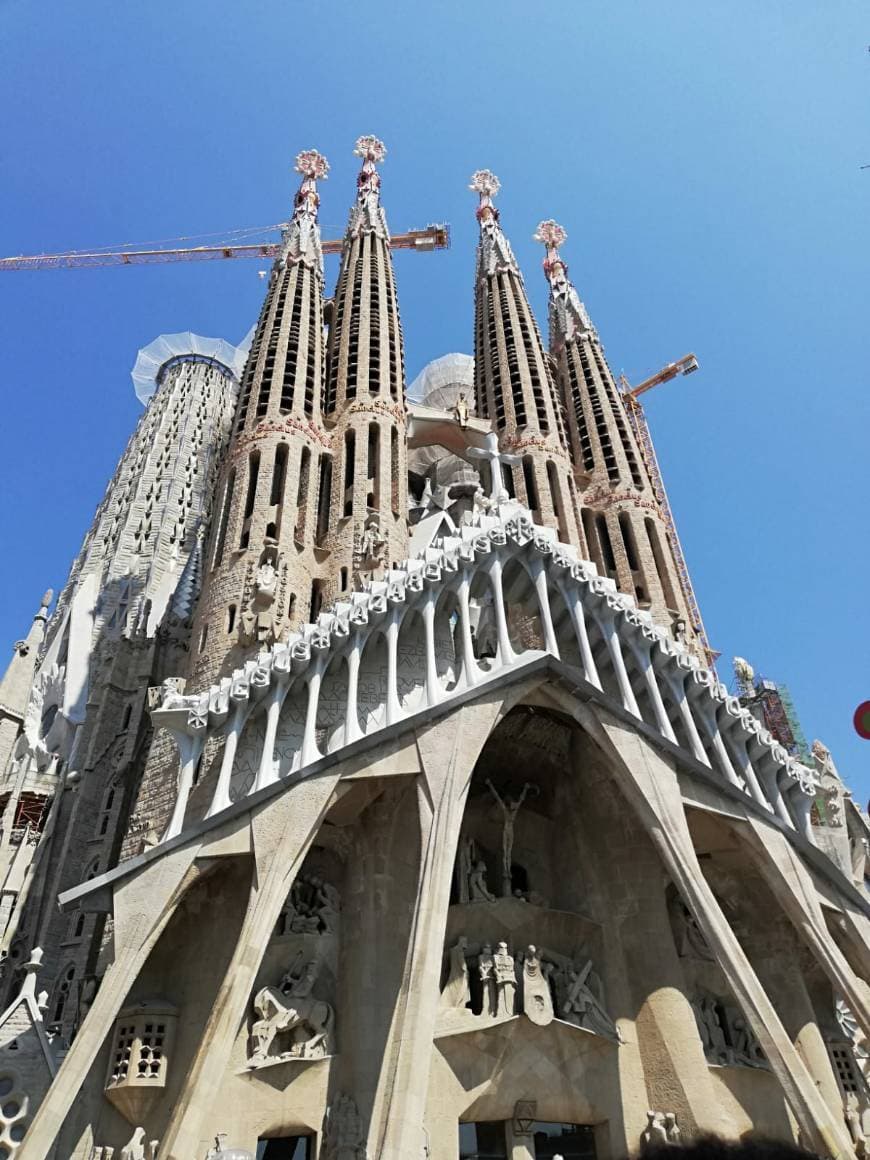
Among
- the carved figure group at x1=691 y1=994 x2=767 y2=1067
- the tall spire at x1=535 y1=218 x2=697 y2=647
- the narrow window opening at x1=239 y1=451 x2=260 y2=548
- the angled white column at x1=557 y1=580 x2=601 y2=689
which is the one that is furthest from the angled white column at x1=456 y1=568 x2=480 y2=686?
the tall spire at x1=535 y1=218 x2=697 y2=647

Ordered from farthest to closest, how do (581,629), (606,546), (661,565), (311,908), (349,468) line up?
(606,546)
(661,565)
(349,468)
(581,629)
(311,908)

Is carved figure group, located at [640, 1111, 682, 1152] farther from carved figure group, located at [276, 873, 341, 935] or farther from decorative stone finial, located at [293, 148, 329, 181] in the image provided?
decorative stone finial, located at [293, 148, 329, 181]

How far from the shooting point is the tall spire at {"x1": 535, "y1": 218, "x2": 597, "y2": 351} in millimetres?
31516

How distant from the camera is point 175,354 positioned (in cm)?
4516

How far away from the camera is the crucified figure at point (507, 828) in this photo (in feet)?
50.5

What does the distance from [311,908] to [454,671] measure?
15.0 ft

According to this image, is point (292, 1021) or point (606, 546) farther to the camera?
point (606, 546)

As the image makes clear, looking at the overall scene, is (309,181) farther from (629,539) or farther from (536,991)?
(536,991)

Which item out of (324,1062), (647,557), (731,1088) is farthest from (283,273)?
(731,1088)

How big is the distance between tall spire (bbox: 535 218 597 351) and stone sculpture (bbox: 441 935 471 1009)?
23.2 metres

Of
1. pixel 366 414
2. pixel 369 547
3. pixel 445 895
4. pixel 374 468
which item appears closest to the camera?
pixel 445 895

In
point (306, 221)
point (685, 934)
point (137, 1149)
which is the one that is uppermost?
point (306, 221)

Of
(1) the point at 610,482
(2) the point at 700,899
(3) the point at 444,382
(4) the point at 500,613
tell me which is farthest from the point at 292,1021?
(3) the point at 444,382

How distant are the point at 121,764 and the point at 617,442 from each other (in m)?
17.2
